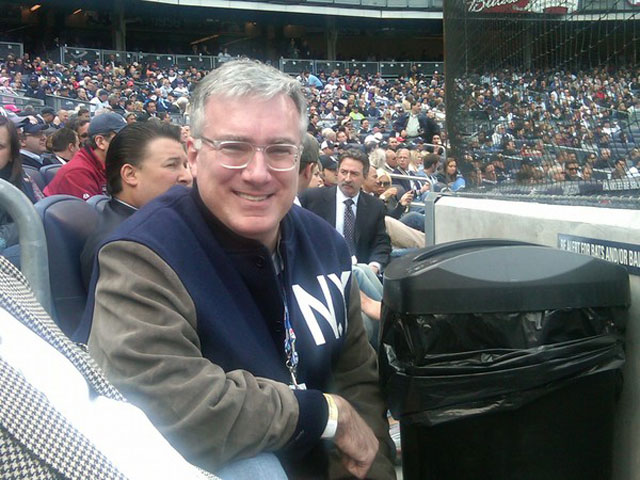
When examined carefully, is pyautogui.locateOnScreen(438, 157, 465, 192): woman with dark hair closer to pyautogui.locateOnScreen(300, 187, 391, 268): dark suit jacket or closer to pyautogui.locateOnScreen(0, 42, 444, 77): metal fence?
pyautogui.locateOnScreen(300, 187, 391, 268): dark suit jacket

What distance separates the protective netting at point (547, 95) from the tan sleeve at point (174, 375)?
1.29 meters

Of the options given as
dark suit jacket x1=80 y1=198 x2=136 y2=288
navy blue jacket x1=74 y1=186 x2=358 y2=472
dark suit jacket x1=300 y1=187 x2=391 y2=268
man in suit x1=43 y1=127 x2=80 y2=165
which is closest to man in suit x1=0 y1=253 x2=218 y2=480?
navy blue jacket x1=74 y1=186 x2=358 y2=472

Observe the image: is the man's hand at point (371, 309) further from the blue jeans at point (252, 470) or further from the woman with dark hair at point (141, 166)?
the blue jeans at point (252, 470)

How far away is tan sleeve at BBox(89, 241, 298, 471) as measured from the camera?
158 cm

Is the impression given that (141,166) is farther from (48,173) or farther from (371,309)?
(48,173)

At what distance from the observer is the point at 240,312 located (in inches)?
71.1

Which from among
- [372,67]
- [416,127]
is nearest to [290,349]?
[416,127]

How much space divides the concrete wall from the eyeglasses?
92 cm

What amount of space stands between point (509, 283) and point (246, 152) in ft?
2.44

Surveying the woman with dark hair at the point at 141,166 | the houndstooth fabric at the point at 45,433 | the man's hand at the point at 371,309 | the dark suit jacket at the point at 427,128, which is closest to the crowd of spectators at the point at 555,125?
the man's hand at the point at 371,309

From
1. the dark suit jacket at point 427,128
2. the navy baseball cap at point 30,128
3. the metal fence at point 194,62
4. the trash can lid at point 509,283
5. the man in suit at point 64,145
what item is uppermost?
the metal fence at point 194,62

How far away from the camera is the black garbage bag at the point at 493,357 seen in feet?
5.86

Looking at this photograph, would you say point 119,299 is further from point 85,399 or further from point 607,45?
point 607,45

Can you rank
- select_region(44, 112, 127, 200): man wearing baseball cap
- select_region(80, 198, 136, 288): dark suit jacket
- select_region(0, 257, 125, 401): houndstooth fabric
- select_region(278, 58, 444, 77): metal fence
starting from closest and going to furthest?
select_region(0, 257, 125, 401): houndstooth fabric, select_region(80, 198, 136, 288): dark suit jacket, select_region(44, 112, 127, 200): man wearing baseball cap, select_region(278, 58, 444, 77): metal fence
